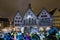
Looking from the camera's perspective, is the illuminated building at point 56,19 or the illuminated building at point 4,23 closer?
the illuminated building at point 56,19

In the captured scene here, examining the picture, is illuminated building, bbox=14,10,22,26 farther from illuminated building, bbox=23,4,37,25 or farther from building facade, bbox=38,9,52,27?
building facade, bbox=38,9,52,27

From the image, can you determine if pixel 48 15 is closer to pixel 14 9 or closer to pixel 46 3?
pixel 46 3

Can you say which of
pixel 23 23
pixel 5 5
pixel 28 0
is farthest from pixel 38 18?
pixel 5 5

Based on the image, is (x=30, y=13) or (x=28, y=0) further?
(x=28, y=0)

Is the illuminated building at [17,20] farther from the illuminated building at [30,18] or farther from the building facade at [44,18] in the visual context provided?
the building facade at [44,18]

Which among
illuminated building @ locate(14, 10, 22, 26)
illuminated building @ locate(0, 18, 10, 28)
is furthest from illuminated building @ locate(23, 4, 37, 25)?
illuminated building @ locate(0, 18, 10, 28)

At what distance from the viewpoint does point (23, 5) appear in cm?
220

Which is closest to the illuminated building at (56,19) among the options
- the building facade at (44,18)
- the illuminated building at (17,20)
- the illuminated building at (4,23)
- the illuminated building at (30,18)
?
the building facade at (44,18)

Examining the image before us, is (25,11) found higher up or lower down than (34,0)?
lower down

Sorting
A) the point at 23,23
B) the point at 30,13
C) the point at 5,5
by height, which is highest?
the point at 5,5

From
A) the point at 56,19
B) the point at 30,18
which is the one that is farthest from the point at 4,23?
the point at 56,19

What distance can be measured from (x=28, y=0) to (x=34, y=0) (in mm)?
93

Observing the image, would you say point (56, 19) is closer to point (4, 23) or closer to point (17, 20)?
point (17, 20)

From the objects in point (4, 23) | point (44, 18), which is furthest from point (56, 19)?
point (4, 23)
